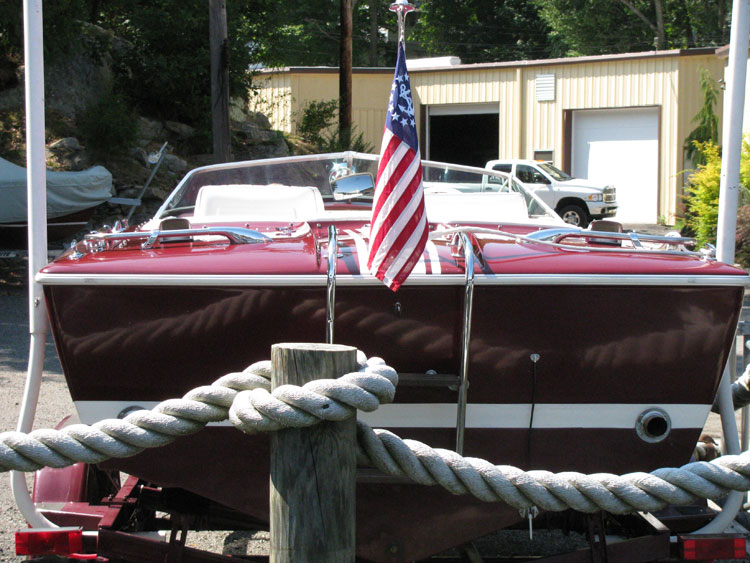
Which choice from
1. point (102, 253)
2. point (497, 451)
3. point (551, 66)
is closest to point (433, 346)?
point (497, 451)

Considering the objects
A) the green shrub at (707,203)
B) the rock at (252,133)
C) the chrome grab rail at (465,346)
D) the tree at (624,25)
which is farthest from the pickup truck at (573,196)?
the tree at (624,25)

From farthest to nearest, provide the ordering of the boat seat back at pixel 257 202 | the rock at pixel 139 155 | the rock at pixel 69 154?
the rock at pixel 139 155 → the rock at pixel 69 154 → the boat seat back at pixel 257 202

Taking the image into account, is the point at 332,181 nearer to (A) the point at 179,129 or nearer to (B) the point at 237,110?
(A) the point at 179,129

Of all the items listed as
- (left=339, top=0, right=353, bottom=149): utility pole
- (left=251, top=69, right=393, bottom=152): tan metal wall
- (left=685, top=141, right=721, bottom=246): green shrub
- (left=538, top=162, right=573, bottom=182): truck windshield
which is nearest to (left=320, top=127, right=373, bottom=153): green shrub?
(left=339, top=0, right=353, bottom=149): utility pole

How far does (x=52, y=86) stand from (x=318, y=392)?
17.8 metres

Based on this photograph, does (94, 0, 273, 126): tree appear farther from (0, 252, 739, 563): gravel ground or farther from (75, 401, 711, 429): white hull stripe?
(75, 401, 711, 429): white hull stripe

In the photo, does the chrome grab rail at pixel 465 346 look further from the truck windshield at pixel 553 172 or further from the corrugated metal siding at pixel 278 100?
the corrugated metal siding at pixel 278 100

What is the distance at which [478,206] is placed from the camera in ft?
17.8

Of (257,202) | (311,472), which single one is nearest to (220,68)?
(257,202)

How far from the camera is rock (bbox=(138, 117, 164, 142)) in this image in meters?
18.6

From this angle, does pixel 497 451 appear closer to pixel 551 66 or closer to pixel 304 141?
pixel 304 141

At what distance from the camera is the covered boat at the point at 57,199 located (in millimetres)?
12891

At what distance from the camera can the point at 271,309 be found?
3.06m

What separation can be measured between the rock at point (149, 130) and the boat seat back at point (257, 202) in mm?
13806
